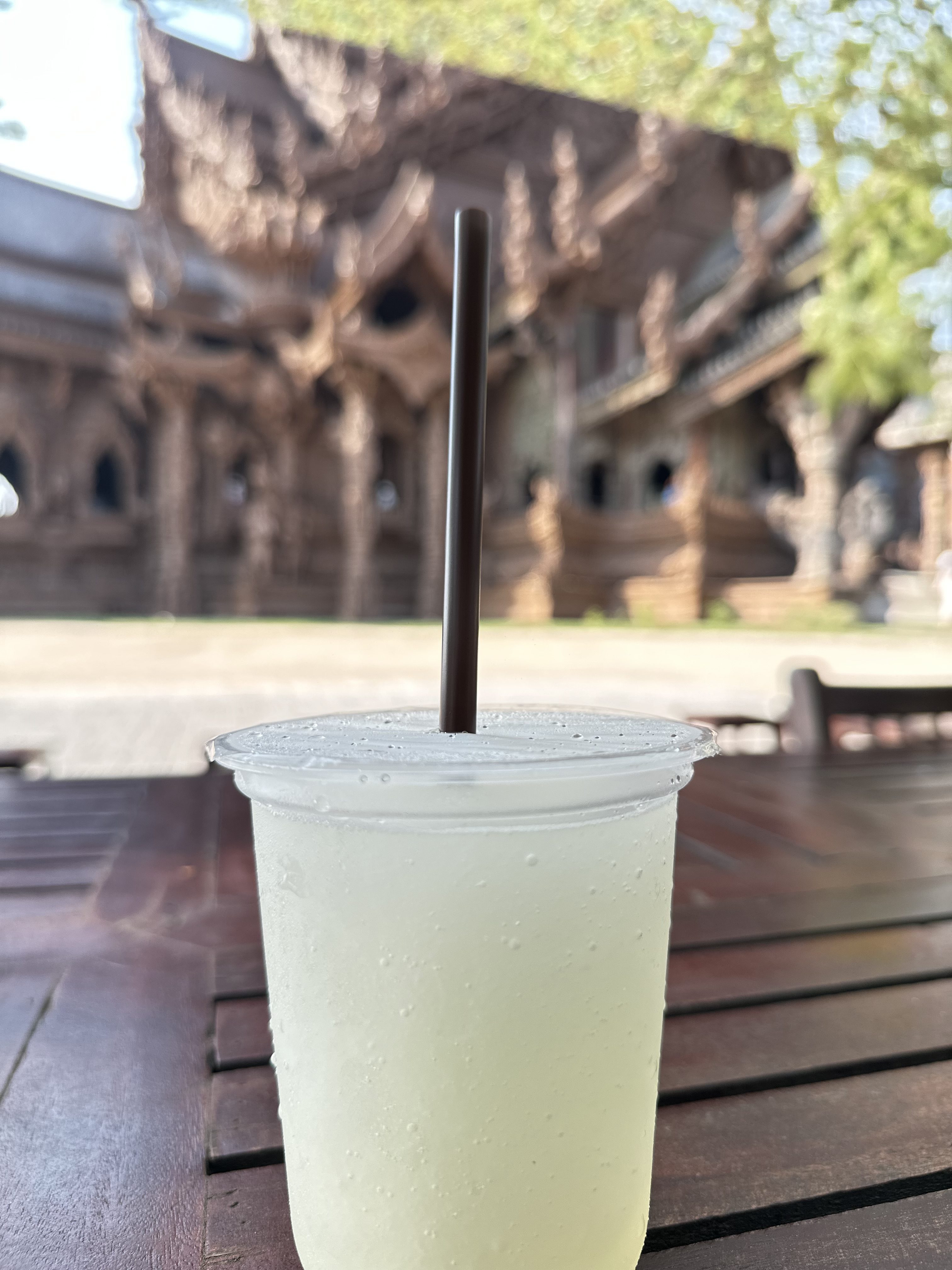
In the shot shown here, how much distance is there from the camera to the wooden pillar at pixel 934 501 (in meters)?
11.6

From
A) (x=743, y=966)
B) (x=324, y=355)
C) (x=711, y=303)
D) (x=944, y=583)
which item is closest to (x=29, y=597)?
(x=324, y=355)

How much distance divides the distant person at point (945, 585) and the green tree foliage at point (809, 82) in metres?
5.19

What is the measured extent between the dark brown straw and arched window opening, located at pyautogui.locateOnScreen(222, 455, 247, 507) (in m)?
12.1

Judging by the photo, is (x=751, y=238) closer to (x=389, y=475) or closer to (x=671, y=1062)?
(x=389, y=475)

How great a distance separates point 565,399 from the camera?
11.7 metres

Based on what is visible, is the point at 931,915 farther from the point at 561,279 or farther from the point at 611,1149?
the point at 561,279

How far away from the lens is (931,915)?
904 mm

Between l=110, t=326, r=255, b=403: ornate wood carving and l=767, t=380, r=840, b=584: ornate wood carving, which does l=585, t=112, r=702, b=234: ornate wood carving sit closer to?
l=767, t=380, r=840, b=584: ornate wood carving

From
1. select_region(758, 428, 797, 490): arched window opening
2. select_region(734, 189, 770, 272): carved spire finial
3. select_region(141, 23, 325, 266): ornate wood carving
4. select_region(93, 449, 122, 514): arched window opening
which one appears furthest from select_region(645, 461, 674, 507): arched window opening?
select_region(93, 449, 122, 514): arched window opening

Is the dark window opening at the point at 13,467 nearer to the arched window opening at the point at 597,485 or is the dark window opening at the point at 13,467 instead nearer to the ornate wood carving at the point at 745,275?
the arched window opening at the point at 597,485

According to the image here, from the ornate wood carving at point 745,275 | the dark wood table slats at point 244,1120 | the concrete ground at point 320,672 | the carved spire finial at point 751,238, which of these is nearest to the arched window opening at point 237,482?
the concrete ground at point 320,672

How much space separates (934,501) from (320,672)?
354 inches

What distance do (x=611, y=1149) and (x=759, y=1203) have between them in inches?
5.1

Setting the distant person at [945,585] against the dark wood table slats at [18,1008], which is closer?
the dark wood table slats at [18,1008]
